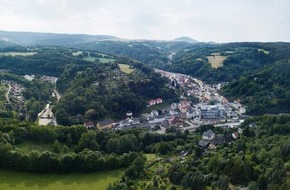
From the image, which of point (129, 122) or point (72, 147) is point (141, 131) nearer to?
point (129, 122)

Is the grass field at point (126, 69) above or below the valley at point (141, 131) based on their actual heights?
above

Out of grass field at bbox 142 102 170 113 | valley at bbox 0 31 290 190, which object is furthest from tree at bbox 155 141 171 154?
grass field at bbox 142 102 170 113

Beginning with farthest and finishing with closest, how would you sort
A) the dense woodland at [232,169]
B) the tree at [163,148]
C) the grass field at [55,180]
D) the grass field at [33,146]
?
the tree at [163,148] < the grass field at [33,146] < the grass field at [55,180] < the dense woodland at [232,169]

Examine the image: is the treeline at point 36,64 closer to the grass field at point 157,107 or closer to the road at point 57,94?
the road at point 57,94

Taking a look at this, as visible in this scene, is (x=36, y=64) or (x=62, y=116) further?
(x=36, y=64)

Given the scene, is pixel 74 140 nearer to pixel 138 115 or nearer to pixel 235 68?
pixel 138 115

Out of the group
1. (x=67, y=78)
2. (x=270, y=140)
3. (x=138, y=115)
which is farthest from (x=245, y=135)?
(x=67, y=78)

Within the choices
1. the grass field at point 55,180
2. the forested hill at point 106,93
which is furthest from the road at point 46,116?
the grass field at point 55,180

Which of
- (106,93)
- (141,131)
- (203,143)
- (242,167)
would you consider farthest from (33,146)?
(106,93)
